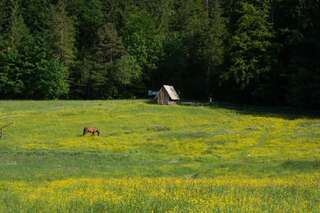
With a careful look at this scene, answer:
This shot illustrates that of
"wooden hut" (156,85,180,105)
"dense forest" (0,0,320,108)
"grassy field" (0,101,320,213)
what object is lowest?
"grassy field" (0,101,320,213)

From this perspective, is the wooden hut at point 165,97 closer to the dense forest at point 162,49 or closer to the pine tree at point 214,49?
the dense forest at point 162,49

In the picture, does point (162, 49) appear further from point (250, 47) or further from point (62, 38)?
point (250, 47)

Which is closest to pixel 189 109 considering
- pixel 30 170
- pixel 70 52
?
pixel 70 52

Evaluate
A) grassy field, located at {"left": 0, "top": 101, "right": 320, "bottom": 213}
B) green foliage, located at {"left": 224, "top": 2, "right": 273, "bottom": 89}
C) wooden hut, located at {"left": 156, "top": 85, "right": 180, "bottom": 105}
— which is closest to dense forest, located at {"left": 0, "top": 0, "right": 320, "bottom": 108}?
green foliage, located at {"left": 224, "top": 2, "right": 273, "bottom": 89}

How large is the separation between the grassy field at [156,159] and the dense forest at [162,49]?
822 cm

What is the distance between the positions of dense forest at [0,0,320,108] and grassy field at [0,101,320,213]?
27.0 ft

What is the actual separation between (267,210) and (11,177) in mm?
16452

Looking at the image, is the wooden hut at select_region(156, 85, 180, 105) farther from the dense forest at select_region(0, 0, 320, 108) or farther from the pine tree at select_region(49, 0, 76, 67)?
the pine tree at select_region(49, 0, 76, 67)

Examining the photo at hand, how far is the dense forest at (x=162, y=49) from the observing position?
8781 cm

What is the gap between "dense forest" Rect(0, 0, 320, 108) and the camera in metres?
87.8

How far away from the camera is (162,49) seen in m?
118

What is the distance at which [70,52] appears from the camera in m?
114

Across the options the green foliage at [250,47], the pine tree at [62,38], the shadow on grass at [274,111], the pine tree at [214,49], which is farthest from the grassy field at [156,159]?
the pine tree at [62,38]

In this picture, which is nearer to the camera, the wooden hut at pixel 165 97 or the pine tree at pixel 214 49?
the wooden hut at pixel 165 97
